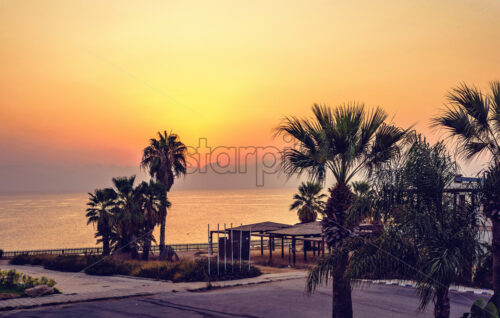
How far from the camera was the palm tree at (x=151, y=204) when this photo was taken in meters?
38.6

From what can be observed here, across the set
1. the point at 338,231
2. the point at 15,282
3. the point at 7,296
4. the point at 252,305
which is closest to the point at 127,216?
the point at 15,282

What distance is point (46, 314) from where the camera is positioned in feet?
58.8

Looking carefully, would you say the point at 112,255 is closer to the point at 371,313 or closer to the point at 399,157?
the point at 371,313

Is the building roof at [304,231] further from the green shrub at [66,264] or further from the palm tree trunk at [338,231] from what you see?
the palm tree trunk at [338,231]

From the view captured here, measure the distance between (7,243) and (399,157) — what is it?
339ft

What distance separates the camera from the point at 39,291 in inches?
849

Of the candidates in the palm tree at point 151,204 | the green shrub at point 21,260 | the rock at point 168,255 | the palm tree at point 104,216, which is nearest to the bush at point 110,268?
the palm tree at point 104,216

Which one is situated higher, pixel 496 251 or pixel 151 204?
pixel 151 204

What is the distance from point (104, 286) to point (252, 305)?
30.0 ft

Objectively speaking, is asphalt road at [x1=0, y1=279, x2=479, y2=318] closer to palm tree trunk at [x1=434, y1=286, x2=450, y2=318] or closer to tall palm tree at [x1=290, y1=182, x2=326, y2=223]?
palm tree trunk at [x1=434, y1=286, x2=450, y2=318]

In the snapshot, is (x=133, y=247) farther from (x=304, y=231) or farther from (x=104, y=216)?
(x=304, y=231)

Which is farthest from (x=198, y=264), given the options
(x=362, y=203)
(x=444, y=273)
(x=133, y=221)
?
(x=444, y=273)

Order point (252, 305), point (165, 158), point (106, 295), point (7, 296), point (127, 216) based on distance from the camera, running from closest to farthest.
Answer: point (252, 305), point (7, 296), point (106, 295), point (127, 216), point (165, 158)

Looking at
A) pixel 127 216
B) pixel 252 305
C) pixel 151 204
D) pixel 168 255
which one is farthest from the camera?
pixel 151 204
